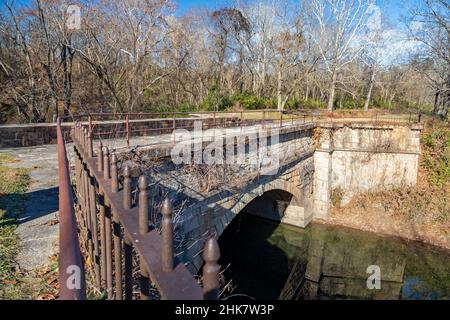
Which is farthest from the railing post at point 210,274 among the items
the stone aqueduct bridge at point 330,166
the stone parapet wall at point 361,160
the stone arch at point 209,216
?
the stone parapet wall at point 361,160

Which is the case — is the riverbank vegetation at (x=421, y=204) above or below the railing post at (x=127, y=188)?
below

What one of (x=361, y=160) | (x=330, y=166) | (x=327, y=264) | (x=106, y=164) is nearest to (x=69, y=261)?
(x=106, y=164)

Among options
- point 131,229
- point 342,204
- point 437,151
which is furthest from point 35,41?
point 437,151

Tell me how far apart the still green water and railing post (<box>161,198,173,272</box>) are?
8157mm

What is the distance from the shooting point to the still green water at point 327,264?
9.79 m

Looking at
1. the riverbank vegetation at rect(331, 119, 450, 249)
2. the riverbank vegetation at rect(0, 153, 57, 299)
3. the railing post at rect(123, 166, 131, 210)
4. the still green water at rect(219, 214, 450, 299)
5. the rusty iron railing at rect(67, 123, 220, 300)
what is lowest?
the still green water at rect(219, 214, 450, 299)

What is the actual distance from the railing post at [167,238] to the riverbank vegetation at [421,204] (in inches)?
563

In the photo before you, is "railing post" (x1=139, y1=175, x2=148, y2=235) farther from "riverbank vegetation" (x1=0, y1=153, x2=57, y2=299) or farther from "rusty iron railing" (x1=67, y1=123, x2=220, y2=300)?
"riverbank vegetation" (x1=0, y1=153, x2=57, y2=299)

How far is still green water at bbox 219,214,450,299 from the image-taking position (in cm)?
979

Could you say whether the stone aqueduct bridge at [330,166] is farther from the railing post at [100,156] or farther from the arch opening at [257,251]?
the railing post at [100,156]

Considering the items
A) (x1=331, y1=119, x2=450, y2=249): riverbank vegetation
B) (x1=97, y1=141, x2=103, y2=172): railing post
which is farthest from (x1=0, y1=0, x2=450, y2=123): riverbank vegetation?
(x1=97, y1=141, x2=103, y2=172): railing post

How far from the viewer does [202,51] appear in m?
29.2

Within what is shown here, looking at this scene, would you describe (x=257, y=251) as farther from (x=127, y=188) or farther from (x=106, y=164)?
(x=127, y=188)

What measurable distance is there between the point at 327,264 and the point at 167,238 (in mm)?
11570
